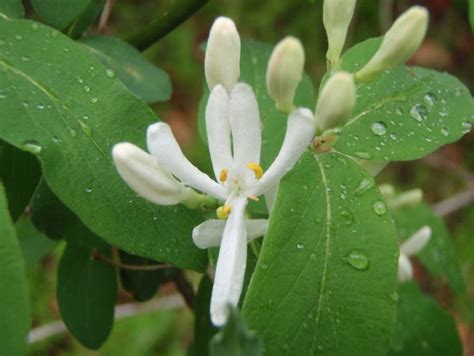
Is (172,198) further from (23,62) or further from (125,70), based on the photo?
(125,70)

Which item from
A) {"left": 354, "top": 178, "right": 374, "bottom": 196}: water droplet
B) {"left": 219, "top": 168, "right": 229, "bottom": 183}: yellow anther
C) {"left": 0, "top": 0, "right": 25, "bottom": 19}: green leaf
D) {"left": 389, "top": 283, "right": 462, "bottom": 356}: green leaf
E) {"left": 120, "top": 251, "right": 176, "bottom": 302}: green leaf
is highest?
{"left": 0, "top": 0, "right": 25, "bottom": 19}: green leaf

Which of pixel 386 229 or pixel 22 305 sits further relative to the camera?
pixel 386 229

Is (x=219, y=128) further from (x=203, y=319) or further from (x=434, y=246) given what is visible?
(x=434, y=246)

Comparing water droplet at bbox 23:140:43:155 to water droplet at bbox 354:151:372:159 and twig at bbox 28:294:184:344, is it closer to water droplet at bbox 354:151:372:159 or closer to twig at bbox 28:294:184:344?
water droplet at bbox 354:151:372:159

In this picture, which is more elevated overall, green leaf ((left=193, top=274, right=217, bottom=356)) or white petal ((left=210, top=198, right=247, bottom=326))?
white petal ((left=210, top=198, right=247, bottom=326))

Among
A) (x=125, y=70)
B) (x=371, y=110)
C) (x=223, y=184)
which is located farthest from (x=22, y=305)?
(x=125, y=70)

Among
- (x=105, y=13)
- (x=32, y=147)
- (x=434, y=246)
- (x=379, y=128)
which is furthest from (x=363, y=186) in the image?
(x=434, y=246)

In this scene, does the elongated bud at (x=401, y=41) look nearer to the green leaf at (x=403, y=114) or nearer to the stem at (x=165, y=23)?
the green leaf at (x=403, y=114)

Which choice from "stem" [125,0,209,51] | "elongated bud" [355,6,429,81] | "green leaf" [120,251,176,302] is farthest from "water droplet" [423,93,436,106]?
"green leaf" [120,251,176,302]
